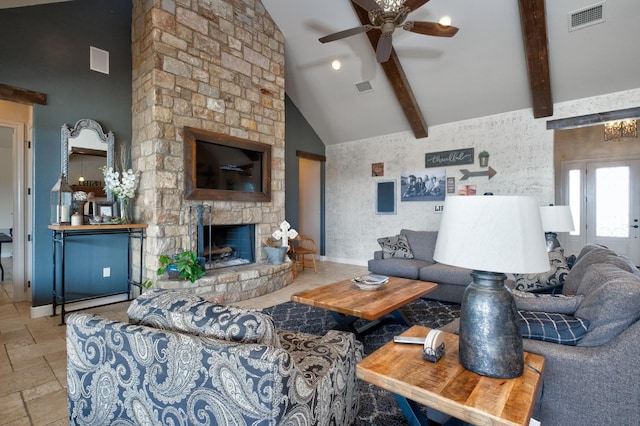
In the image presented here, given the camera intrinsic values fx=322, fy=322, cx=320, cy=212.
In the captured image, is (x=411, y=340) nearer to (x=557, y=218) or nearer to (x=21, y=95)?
(x=557, y=218)

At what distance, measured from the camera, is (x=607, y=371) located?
1320mm

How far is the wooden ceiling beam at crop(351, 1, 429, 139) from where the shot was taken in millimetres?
4617

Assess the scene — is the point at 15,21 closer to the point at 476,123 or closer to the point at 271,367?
the point at 271,367

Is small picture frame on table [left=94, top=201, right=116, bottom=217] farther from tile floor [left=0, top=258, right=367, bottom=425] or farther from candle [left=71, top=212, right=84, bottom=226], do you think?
tile floor [left=0, top=258, right=367, bottom=425]

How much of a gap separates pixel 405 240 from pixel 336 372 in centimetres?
372

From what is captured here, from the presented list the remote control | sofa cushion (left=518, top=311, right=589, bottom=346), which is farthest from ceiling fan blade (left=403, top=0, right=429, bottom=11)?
the remote control

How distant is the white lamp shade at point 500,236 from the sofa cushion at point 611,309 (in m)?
0.55

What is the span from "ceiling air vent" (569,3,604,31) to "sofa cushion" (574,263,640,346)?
3756 mm

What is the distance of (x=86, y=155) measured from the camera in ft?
12.5

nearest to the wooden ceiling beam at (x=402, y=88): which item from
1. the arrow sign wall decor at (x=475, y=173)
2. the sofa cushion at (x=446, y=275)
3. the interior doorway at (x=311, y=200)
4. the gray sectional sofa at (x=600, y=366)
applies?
the arrow sign wall decor at (x=475, y=173)

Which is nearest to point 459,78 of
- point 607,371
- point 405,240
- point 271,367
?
point 405,240

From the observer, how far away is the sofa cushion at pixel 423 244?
15.5 ft

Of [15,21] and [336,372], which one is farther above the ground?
[15,21]

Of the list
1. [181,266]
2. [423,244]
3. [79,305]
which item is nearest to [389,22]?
[423,244]
